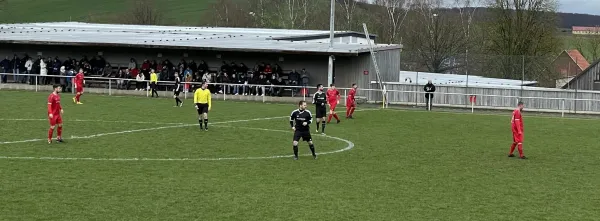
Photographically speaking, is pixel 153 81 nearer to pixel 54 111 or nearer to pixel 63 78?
pixel 63 78

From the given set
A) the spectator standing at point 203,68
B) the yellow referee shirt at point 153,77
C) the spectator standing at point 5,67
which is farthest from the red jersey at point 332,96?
the spectator standing at point 5,67

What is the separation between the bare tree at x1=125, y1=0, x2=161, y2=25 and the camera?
103875 millimetres

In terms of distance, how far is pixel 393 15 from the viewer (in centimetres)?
9131

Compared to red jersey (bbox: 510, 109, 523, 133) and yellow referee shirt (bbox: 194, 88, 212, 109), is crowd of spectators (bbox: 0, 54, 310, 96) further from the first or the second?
red jersey (bbox: 510, 109, 523, 133)

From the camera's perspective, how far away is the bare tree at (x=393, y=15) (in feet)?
290

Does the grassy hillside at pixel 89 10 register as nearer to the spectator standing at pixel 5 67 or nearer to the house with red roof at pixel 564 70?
the spectator standing at pixel 5 67

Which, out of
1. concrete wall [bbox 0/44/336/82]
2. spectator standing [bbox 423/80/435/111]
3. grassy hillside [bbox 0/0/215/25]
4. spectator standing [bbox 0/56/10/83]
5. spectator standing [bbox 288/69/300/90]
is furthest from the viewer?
grassy hillside [bbox 0/0/215/25]

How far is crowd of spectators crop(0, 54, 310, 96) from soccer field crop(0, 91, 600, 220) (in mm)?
12692

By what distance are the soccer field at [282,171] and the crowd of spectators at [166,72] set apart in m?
12.7

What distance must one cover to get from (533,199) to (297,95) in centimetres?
2998

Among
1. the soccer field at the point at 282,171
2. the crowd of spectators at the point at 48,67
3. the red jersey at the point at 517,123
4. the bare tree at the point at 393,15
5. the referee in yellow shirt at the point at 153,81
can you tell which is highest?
the bare tree at the point at 393,15

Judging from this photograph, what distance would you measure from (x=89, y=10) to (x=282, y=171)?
92327 mm

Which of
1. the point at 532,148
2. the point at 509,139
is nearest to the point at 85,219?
the point at 532,148

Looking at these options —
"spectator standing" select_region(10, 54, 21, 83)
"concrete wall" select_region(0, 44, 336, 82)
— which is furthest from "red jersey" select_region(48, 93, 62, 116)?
"spectator standing" select_region(10, 54, 21, 83)
